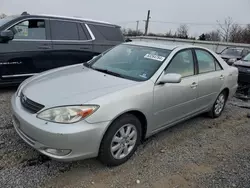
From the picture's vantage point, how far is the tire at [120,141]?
2.83m

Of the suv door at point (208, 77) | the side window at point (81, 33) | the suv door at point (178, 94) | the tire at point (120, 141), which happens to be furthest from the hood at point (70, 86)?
the side window at point (81, 33)

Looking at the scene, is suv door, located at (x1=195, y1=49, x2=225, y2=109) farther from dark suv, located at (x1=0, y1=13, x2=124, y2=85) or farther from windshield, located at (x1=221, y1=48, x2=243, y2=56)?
windshield, located at (x1=221, y1=48, x2=243, y2=56)

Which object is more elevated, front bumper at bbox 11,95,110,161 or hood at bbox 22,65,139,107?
hood at bbox 22,65,139,107

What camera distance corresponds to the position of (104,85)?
10.1ft

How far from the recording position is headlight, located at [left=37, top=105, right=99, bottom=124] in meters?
2.59

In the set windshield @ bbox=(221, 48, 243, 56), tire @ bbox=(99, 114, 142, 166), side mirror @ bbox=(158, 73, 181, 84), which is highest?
side mirror @ bbox=(158, 73, 181, 84)

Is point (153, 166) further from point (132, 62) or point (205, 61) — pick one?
point (205, 61)

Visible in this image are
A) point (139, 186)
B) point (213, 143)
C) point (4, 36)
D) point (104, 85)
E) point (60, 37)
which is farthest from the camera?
point (60, 37)

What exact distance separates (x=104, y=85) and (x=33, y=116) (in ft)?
2.93

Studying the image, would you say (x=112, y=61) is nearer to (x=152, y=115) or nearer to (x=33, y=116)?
(x=152, y=115)

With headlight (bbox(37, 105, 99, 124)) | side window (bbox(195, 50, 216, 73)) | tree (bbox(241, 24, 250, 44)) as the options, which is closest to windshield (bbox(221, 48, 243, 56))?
side window (bbox(195, 50, 216, 73))

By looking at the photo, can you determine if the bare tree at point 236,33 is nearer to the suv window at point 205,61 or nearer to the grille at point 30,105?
the suv window at point 205,61

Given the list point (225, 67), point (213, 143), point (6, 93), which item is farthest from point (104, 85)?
point (6, 93)

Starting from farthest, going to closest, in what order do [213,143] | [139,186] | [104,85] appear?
[213,143] → [104,85] → [139,186]
